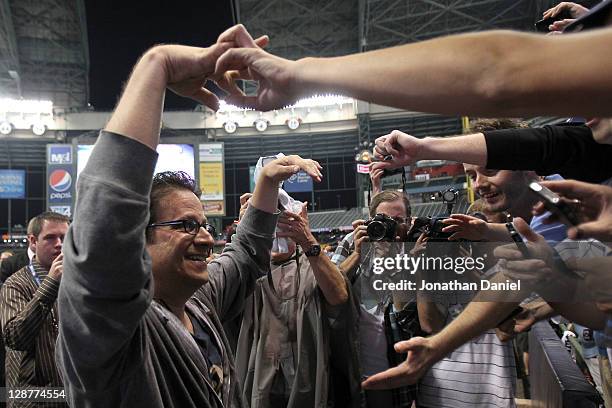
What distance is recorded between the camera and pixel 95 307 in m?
0.80

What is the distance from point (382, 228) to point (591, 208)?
0.97 m

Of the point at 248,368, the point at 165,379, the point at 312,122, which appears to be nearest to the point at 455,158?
the point at 165,379

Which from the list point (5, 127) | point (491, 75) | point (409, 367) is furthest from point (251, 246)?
point (5, 127)

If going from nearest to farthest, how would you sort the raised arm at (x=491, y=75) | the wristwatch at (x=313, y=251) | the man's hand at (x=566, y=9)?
the raised arm at (x=491, y=75), the man's hand at (x=566, y=9), the wristwatch at (x=313, y=251)

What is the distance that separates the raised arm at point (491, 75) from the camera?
0.52 m

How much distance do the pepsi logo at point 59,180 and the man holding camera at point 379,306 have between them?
654 inches

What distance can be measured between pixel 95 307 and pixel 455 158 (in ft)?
2.94

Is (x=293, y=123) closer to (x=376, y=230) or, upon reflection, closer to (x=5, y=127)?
(x=5, y=127)

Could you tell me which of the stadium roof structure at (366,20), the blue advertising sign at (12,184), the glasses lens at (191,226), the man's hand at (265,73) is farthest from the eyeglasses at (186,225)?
the blue advertising sign at (12,184)

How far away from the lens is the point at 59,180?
16281mm

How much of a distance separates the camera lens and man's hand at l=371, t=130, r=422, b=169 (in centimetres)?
30

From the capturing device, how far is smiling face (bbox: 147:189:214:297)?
1.31 m

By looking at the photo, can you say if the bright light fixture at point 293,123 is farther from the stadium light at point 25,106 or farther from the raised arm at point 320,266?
the raised arm at point 320,266

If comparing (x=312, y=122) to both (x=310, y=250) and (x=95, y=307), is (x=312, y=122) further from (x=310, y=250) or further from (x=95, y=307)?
(x=95, y=307)
